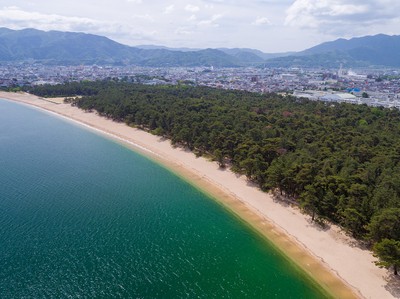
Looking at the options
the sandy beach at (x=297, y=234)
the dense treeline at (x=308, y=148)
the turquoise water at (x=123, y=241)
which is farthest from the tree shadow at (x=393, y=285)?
the turquoise water at (x=123, y=241)

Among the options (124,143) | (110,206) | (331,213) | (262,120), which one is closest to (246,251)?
(331,213)

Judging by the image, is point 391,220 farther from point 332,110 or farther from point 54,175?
point 332,110

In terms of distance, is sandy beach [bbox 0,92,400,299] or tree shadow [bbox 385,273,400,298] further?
sandy beach [bbox 0,92,400,299]

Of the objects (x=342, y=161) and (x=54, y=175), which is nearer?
(x=342, y=161)

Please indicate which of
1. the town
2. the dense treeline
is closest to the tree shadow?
the dense treeline

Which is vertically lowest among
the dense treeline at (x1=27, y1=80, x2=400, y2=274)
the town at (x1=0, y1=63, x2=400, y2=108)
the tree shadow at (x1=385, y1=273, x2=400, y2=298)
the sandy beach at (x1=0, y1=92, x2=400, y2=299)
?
the town at (x1=0, y1=63, x2=400, y2=108)

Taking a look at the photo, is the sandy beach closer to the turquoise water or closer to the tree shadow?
the tree shadow

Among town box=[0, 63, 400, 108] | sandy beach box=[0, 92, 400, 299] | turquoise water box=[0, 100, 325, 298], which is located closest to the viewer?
turquoise water box=[0, 100, 325, 298]
